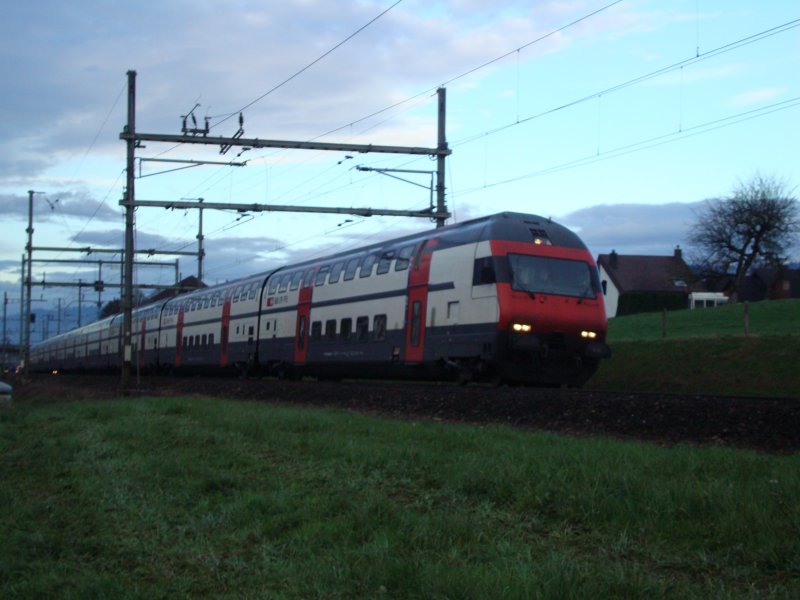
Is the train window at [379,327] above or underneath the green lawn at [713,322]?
underneath

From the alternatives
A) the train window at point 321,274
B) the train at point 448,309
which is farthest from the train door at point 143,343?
the train window at point 321,274

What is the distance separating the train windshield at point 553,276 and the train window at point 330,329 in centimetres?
855

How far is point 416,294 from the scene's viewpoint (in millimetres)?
22406

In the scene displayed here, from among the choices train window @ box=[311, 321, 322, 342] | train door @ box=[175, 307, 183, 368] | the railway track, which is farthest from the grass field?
train door @ box=[175, 307, 183, 368]

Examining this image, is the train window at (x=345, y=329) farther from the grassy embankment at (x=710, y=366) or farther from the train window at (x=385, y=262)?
the grassy embankment at (x=710, y=366)

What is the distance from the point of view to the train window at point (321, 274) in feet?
93.2

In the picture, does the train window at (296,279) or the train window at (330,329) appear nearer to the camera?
the train window at (330,329)

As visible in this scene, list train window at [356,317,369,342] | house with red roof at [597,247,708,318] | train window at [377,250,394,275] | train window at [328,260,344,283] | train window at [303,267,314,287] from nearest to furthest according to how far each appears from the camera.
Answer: train window at [377,250,394,275] < train window at [356,317,369,342] < train window at [328,260,344,283] < train window at [303,267,314,287] < house with red roof at [597,247,708,318]

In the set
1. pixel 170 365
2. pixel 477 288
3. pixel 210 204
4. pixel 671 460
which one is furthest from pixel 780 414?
pixel 170 365

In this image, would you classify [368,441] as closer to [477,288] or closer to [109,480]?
[109,480]

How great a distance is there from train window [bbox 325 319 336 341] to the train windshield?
8547 mm

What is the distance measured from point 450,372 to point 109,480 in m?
11.9

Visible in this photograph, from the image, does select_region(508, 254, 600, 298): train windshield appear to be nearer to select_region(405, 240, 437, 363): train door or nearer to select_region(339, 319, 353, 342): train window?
select_region(405, 240, 437, 363): train door

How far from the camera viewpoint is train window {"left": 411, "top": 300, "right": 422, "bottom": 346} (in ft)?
72.6
